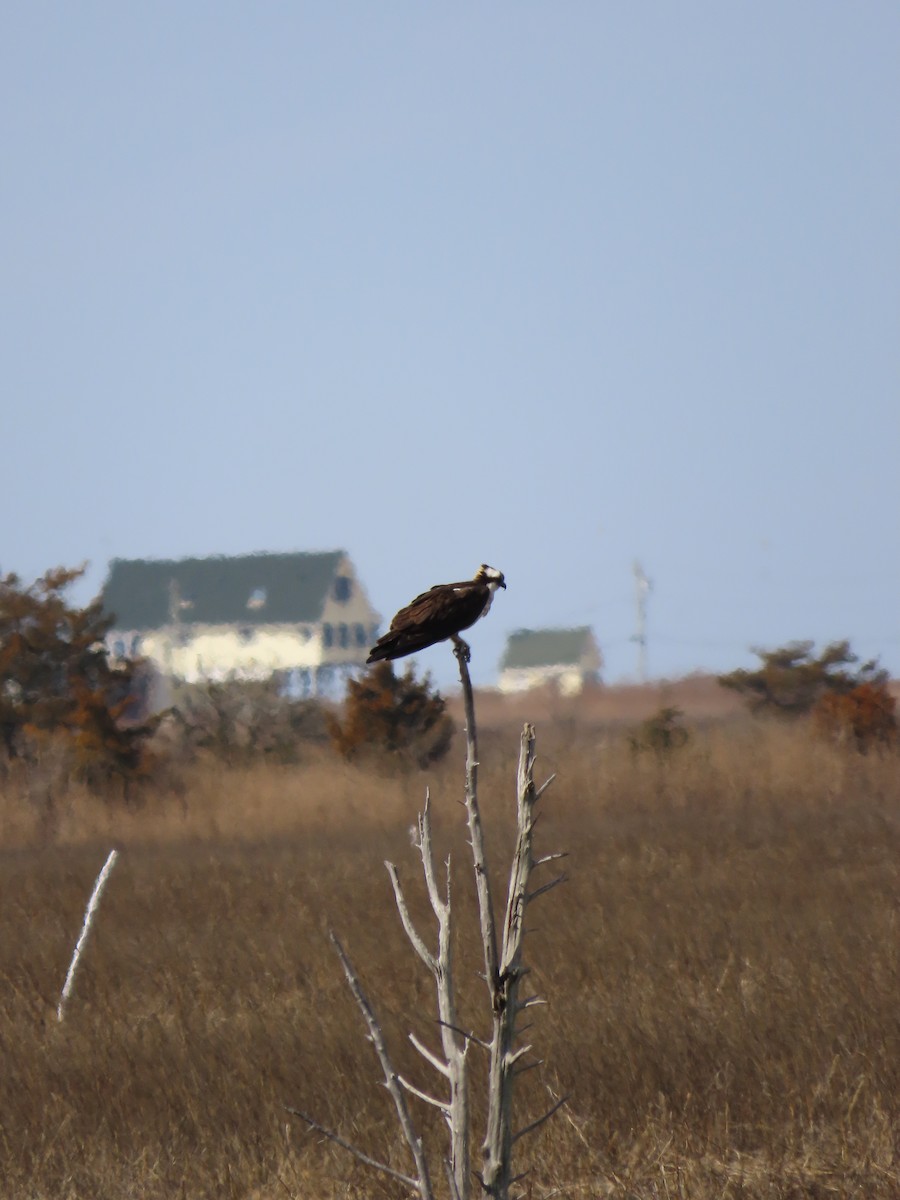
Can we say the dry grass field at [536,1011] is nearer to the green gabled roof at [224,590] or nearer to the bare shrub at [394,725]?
the bare shrub at [394,725]

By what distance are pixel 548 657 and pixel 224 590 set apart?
886 inches

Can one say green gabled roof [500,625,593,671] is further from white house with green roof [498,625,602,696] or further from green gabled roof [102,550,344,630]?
green gabled roof [102,550,344,630]

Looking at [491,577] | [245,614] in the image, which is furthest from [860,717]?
[245,614]

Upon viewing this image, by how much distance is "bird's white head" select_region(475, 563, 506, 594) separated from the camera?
3398 millimetres

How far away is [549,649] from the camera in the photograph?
3553 inches

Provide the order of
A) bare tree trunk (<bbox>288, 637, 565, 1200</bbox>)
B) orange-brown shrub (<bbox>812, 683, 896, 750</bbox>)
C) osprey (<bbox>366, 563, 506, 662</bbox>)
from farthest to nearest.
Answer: orange-brown shrub (<bbox>812, 683, 896, 750</bbox>) → osprey (<bbox>366, 563, 506, 662</bbox>) → bare tree trunk (<bbox>288, 637, 565, 1200</bbox>)

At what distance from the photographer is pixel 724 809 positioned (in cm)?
1864

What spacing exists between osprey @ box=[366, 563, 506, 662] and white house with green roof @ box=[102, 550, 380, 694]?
2662 inches

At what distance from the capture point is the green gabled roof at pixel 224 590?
73.0 metres

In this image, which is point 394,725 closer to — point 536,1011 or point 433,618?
point 536,1011

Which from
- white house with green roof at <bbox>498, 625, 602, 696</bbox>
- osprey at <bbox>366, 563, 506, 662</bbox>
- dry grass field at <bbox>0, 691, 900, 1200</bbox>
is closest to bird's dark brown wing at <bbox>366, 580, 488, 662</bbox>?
osprey at <bbox>366, 563, 506, 662</bbox>

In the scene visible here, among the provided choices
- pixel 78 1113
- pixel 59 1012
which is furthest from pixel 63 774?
pixel 78 1113

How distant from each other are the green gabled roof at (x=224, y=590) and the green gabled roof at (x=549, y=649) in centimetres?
1859

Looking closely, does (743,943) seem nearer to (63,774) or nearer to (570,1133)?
(570,1133)
